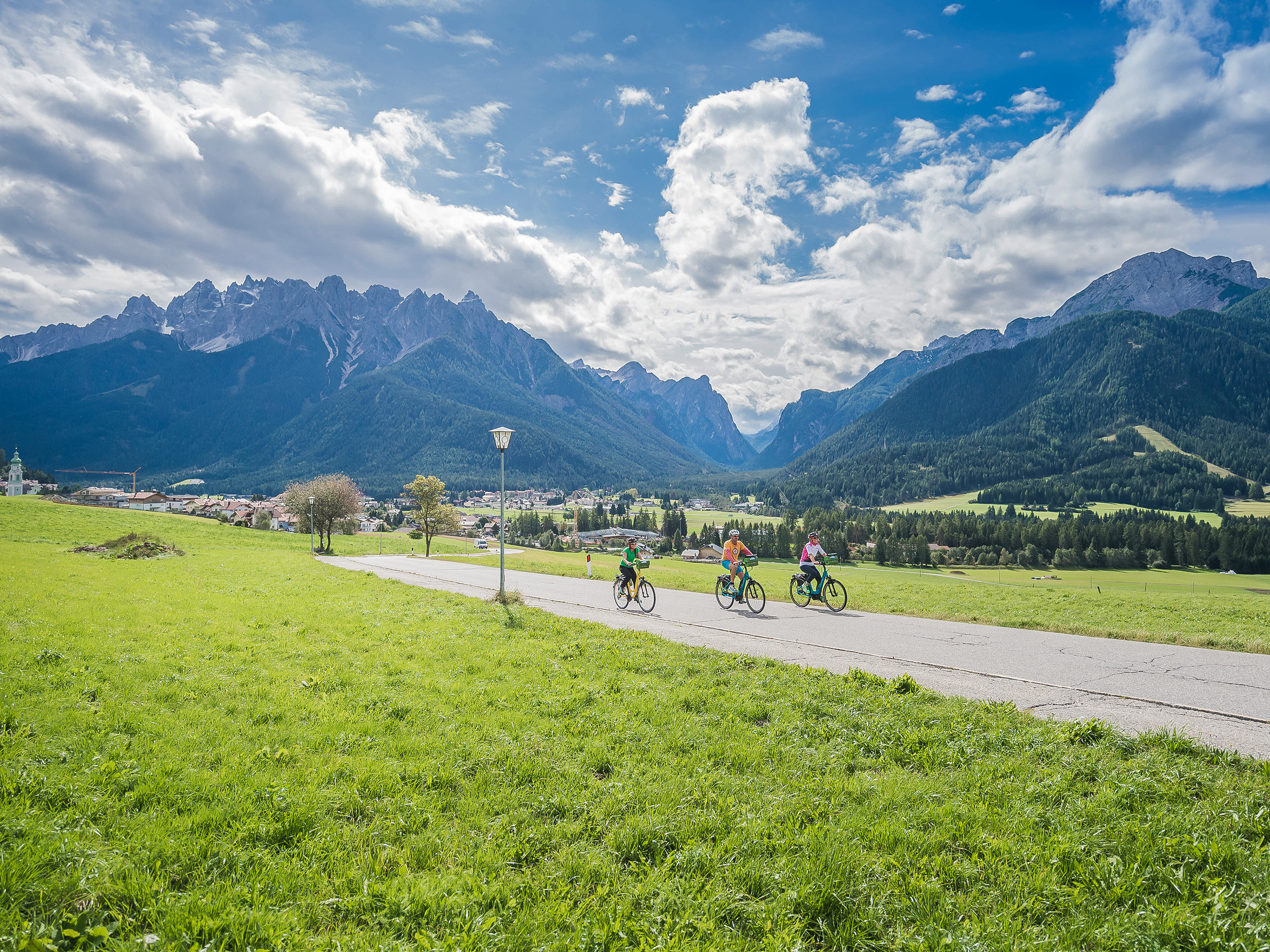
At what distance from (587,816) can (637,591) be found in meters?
13.9

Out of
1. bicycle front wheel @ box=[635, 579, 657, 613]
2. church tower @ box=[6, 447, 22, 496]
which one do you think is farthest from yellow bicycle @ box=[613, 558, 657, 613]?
church tower @ box=[6, 447, 22, 496]

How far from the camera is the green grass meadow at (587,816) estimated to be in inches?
159

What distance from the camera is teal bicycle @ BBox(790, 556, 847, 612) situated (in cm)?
1938

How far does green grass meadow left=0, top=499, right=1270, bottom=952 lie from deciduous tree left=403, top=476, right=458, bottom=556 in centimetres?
5016

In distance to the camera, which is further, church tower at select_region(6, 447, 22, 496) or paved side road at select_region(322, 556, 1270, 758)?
church tower at select_region(6, 447, 22, 496)

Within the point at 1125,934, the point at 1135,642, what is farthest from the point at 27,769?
the point at 1135,642

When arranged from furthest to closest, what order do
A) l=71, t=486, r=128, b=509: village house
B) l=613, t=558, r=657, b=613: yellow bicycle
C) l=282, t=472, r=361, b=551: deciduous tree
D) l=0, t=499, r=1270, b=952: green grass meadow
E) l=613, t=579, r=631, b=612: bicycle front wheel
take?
l=71, t=486, r=128, b=509: village house < l=282, t=472, r=361, b=551: deciduous tree < l=613, t=579, r=631, b=612: bicycle front wheel < l=613, t=558, r=657, b=613: yellow bicycle < l=0, t=499, r=1270, b=952: green grass meadow

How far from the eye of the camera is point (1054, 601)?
2050cm

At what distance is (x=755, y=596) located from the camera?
19.0m

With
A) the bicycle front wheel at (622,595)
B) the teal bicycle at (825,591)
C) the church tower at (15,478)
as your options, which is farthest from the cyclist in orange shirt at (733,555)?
the church tower at (15,478)

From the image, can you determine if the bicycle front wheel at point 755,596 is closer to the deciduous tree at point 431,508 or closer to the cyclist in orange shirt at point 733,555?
the cyclist in orange shirt at point 733,555

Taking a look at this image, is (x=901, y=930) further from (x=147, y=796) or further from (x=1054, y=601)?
(x=1054, y=601)

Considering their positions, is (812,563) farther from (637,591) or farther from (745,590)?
(637,591)

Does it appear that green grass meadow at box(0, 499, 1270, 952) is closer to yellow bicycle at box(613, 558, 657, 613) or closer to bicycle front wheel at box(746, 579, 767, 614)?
bicycle front wheel at box(746, 579, 767, 614)
